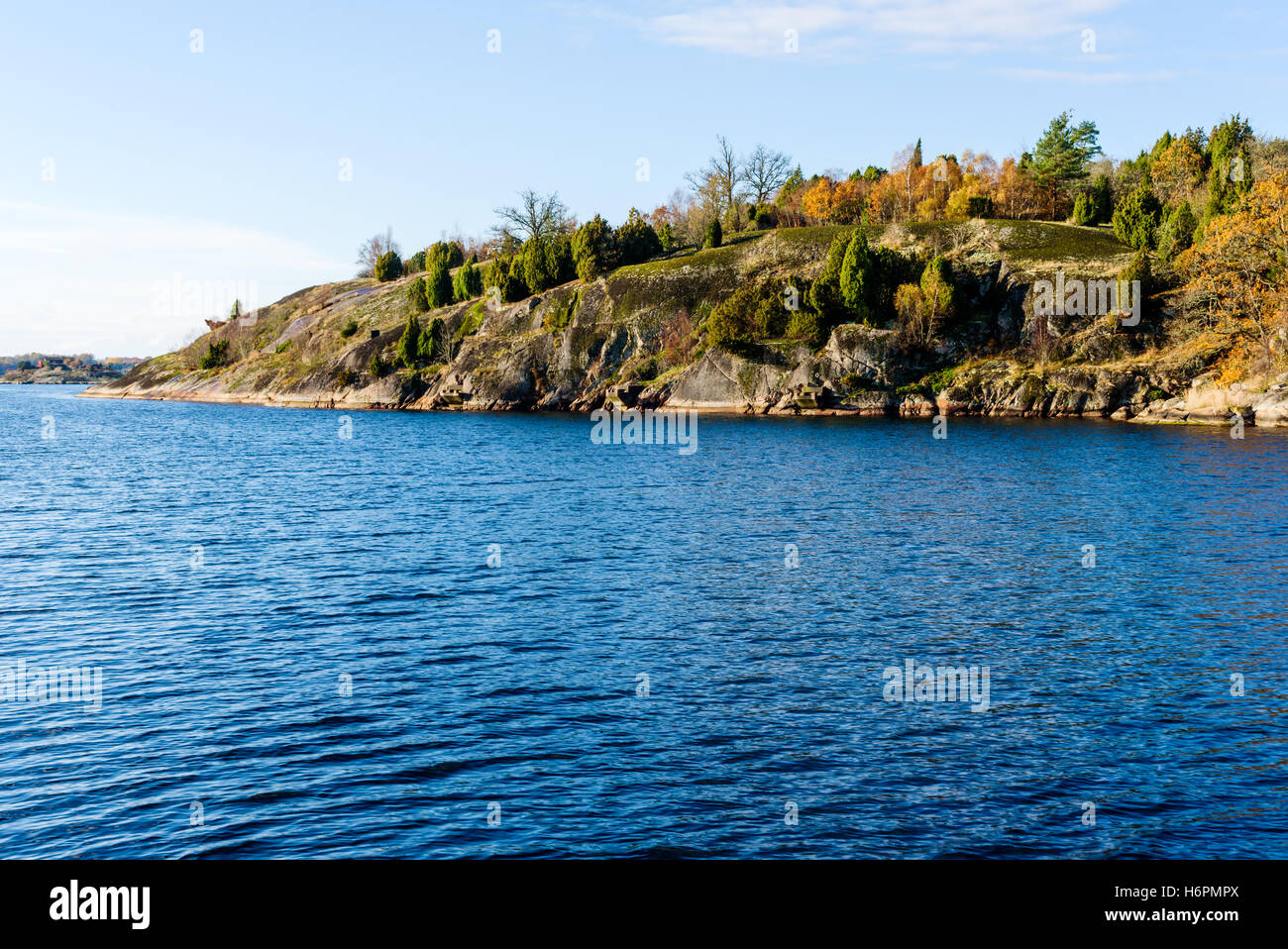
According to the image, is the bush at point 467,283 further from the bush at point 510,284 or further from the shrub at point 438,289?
the bush at point 510,284

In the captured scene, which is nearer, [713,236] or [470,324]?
[713,236]

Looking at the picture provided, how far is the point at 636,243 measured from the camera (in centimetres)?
15000

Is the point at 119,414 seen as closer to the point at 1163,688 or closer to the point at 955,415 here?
the point at 955,415

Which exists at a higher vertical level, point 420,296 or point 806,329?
point 420,296

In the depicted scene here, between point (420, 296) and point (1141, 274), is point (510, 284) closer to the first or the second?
point (420, 296)

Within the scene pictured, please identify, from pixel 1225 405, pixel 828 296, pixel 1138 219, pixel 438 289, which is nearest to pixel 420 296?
pixel 438 289

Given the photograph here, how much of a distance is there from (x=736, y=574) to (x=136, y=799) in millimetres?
20265

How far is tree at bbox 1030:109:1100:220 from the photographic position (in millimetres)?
143500

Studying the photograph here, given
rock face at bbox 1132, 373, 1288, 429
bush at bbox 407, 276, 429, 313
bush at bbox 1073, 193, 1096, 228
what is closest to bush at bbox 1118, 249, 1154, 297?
rock face at bbox 1132, 373, 1288, 429

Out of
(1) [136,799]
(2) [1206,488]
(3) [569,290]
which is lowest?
(1) [136,799]

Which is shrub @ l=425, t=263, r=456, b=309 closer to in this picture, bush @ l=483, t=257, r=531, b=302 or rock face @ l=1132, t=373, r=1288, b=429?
bush @ l=483, t=257, r=531, b=302

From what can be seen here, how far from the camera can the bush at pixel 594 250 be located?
145500mm
